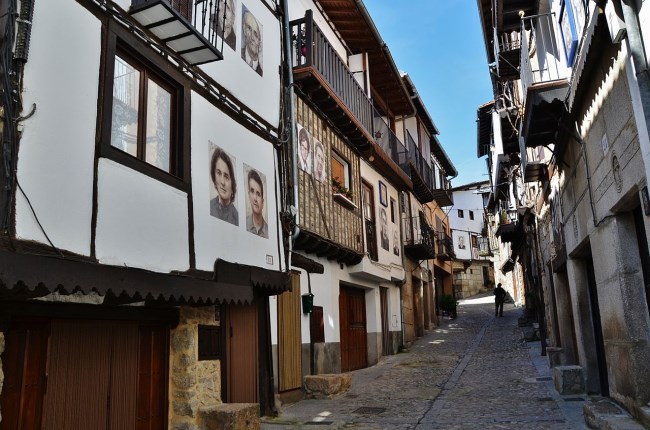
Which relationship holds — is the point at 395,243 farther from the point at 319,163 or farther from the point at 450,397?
the point at 450,397

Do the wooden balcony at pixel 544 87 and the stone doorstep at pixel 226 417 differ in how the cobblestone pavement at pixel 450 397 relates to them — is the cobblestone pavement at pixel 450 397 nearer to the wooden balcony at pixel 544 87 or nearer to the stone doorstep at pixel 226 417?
the stone doorstep at pixel 226 417

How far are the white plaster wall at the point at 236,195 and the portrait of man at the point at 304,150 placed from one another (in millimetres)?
1478

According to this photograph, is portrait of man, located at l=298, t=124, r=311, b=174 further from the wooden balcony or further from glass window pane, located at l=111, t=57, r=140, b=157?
glass window pane, located at l=111, t=57, r=140, b=157

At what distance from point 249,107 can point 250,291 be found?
9.63 ft

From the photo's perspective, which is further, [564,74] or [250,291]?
[564,74]

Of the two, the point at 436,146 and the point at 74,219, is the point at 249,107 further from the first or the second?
the point at 436,146

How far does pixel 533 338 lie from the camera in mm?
16500

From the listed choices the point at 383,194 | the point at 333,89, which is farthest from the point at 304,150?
the point at 383,194

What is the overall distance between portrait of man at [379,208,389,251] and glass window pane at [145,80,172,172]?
9.75 meters

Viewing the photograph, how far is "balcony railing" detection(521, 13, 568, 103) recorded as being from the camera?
7.98m

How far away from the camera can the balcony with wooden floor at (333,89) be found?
1066cm

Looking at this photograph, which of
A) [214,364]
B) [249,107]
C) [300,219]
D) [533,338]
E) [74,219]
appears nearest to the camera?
[74,219]

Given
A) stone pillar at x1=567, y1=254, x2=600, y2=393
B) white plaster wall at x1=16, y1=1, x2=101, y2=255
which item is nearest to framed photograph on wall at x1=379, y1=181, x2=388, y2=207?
stone pillar at x1=567, y1=254, x2=600, y2=393

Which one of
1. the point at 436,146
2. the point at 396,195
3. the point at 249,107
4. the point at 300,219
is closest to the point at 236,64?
the point at 249,107
